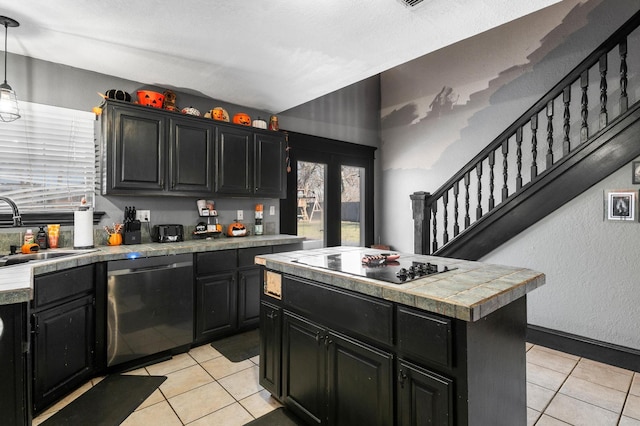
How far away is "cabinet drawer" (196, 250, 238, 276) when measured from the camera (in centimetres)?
311

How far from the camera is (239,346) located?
10.5ft

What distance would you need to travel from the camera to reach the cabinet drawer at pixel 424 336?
4.19 feet

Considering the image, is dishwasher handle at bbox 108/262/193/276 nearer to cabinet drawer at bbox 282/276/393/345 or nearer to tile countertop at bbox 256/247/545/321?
cabinet drawer at bbox 282/276/393/345

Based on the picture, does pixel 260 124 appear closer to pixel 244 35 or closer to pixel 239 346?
pixel 244 35

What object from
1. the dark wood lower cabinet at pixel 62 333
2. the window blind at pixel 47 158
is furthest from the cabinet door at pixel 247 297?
the window blind at pixel 47 158

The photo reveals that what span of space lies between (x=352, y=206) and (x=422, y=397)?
418 centimetres

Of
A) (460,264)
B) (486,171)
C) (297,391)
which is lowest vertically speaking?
(297,391)

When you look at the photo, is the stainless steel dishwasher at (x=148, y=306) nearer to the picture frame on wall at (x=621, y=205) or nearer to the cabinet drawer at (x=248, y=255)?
the cabinet drawer at (x=248, y=255)

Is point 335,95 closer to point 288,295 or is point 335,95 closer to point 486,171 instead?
point 486,171

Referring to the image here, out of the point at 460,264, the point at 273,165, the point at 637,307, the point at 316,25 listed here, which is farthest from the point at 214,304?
the point at 637,307

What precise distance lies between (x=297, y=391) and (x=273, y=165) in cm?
271

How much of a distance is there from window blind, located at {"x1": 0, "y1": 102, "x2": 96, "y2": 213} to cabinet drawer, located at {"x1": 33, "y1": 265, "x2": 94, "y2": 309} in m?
0.92

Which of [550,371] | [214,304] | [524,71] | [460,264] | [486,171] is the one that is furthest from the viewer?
[486,171]

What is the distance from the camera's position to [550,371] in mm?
2744
